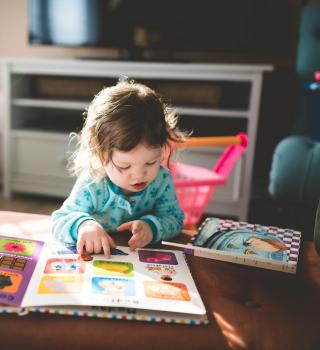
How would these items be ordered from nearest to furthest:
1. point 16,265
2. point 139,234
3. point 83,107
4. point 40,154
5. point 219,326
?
point 219,326
point 16,265
point 139,234
point 83,107
point 40,154

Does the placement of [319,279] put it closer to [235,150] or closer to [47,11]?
[235,150]

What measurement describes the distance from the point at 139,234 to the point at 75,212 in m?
0.13

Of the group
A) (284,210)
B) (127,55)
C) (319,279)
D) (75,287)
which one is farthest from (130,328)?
(127,55)

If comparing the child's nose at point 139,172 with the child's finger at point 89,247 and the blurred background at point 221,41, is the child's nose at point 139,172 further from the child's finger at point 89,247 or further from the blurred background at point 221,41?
the blurred background at point 221,41

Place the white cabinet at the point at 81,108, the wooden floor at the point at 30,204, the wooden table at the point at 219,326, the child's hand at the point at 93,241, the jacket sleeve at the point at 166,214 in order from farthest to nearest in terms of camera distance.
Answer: the wooden floor at the point at 30,204 → the white cabinet at the point at 81,108 → the jacket sleeve at the point at 166,214 → the child's hand at the point at 93,241 → the wooden table at the point at 219,326

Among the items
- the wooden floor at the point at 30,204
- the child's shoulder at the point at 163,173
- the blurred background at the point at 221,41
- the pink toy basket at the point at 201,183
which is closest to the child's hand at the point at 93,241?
the child's shoulder at the point at 163,173

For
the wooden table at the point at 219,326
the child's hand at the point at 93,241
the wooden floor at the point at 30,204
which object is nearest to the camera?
the wooden table at the point at 219,326

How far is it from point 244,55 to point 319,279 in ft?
5.92

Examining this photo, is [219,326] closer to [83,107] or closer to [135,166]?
[135,166]

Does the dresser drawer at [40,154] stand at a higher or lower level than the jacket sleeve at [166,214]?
lower

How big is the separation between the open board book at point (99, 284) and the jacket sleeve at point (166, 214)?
0.08 m

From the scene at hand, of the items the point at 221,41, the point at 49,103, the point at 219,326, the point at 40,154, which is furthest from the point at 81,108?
the point at 219,326

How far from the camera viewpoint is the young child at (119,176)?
0.69 metres

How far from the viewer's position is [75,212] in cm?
74
